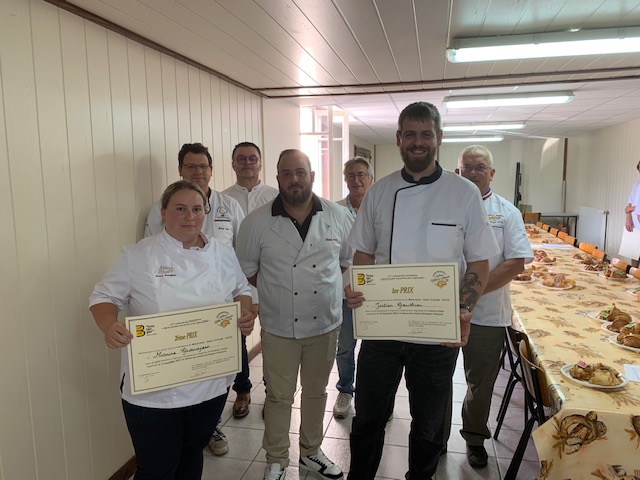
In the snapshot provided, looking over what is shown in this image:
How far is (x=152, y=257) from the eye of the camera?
1710 mm

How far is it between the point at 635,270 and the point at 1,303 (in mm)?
4287

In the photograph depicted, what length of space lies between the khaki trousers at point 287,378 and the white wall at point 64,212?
0.86m

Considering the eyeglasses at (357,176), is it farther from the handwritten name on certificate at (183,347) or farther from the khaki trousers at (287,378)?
the handwritten name on certificate at (183,347)

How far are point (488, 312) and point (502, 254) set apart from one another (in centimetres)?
32

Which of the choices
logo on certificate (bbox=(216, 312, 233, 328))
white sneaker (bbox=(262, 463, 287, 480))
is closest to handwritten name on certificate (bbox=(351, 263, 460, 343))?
logo on certificate (bbox=(216, 312, 233, 328))

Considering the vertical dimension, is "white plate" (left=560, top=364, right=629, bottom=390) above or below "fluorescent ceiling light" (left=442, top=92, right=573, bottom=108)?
below

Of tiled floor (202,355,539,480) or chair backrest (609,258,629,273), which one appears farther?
chair backrest (609,258,629,273)

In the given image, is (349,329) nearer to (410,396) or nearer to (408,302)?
(410,396)

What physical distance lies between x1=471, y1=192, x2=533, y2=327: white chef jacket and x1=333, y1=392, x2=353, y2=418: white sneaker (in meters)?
1.23

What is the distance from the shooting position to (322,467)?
243cm

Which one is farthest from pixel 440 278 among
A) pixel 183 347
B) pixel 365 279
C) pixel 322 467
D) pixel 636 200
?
pixel 636 200

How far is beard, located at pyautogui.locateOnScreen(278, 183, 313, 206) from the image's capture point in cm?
226

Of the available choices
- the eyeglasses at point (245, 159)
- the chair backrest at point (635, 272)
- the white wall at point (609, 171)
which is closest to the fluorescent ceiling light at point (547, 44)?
the eyeglasses at point (245, 159)

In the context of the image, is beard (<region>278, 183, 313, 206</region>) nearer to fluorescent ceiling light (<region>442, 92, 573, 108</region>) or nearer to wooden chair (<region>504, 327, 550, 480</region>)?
wooden chair (<region>504, 327, 550, 480</region>)
